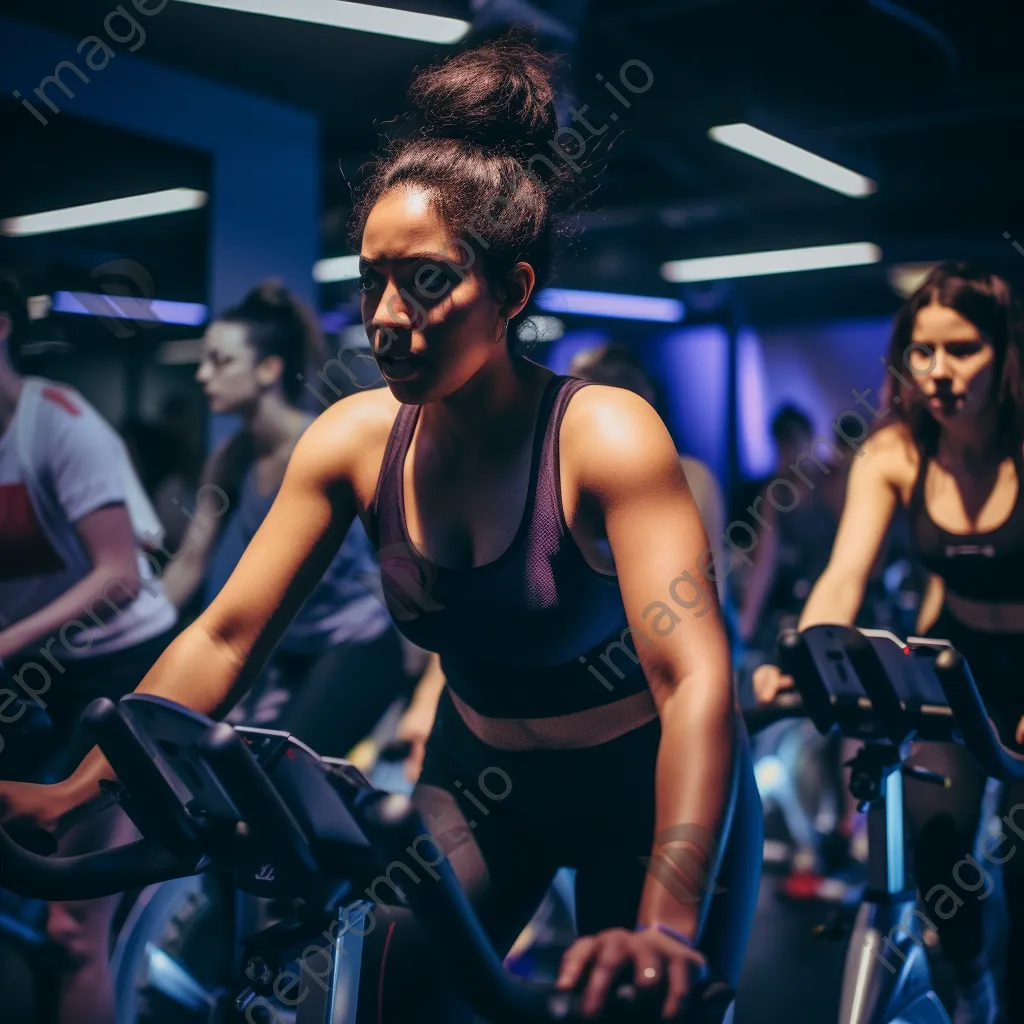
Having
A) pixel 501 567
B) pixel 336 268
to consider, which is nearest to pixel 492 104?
pixel 501 567

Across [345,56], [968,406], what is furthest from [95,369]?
[968,406]

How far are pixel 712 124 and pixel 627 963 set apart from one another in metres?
5.72

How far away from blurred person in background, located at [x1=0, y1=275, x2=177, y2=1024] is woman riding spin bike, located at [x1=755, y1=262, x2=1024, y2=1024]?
1335 mm

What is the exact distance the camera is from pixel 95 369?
863 centimetres

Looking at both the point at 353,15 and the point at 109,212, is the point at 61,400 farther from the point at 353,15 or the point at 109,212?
the point at 109,212

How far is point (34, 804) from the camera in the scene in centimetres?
128

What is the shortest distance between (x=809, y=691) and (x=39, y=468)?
5.23 feet

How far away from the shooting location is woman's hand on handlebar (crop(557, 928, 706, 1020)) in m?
0.88

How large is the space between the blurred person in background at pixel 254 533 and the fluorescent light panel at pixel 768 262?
27.5 feet

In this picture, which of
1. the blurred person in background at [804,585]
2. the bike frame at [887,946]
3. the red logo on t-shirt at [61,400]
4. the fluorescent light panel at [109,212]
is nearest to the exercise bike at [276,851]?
the bike frame at [887,946]

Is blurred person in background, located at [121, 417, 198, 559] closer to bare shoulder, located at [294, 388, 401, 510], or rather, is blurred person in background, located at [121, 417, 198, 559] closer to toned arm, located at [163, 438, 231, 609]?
toned arm, located at [163, 438, 231, 609]

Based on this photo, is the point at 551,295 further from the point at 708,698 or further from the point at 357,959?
the point at 357,959

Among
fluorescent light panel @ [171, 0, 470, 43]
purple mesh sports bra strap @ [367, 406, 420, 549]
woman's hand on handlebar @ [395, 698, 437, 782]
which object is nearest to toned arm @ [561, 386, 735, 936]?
purple mesh sports bra strap @ [367, 406, 420, 549]

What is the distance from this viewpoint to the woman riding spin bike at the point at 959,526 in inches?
86.4
